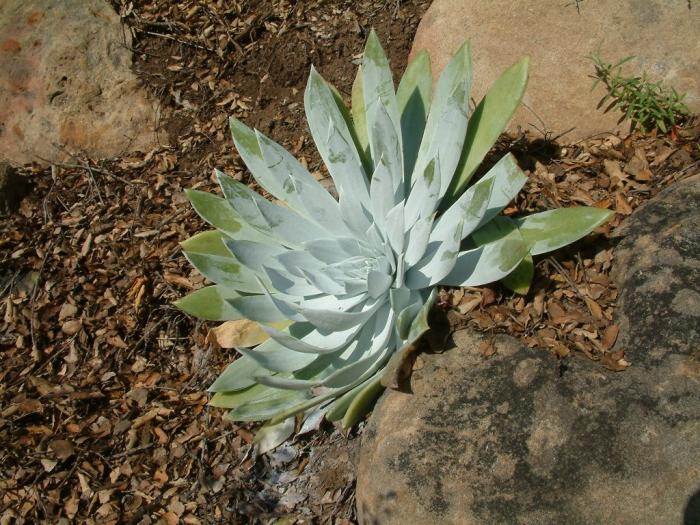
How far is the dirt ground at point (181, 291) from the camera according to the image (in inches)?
82.0

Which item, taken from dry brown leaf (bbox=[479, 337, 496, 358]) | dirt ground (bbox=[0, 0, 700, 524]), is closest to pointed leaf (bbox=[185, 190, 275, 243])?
dirt ground (bbox=[0, 0, 700, 524])

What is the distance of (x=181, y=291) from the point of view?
2.62 meters

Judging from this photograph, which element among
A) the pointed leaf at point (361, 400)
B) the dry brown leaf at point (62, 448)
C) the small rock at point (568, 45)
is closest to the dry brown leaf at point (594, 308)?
the pointed leaf at point (361, 400)

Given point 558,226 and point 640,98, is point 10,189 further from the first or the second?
point 640,98

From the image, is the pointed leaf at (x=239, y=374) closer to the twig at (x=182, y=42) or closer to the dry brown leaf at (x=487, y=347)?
the dry brown leaf at (x=487, y=347)

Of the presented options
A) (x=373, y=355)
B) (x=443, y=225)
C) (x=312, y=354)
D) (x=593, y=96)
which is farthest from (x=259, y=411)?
(x=593, y=96)

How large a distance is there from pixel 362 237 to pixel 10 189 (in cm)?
192

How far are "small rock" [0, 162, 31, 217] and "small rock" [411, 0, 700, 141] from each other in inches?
78.7

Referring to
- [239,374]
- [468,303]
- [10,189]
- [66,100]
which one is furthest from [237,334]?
[66,100]

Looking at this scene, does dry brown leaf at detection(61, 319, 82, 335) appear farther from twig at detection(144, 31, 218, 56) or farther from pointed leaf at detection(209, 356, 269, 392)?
twig at detection(144, 31, 218, 56)

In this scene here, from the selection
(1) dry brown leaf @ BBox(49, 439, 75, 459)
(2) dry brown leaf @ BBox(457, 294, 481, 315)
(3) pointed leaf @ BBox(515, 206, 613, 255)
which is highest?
(3) pointed leaf @ BBox(515, 206, 613, 255)

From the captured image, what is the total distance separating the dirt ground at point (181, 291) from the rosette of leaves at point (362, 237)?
222mm

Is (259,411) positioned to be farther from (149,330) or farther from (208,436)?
(149,330)

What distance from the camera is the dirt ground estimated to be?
82.0 inches
